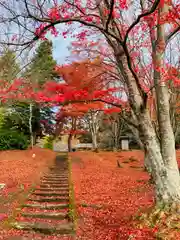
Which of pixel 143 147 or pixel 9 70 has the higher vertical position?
pixel 9 70

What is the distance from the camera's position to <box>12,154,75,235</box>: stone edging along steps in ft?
17.6

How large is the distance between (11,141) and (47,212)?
48.1 ft

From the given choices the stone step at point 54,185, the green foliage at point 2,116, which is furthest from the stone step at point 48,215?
the green foliage at point 2,116

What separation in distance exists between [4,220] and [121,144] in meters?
21.5

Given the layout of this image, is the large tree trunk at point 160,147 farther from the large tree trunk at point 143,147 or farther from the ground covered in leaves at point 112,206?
the ground covered in leaves at point 112,206

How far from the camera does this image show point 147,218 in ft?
15.8

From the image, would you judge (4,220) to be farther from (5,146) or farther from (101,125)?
(101,125)

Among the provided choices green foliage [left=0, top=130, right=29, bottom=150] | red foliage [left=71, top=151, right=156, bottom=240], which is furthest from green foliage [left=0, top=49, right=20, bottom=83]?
red foliage [left=71, top=151, right=156, bottom=240]

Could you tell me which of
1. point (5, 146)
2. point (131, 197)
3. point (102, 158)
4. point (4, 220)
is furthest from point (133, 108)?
point (5, 146)

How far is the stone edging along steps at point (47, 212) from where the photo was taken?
5359mm

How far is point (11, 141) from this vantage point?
798 inches

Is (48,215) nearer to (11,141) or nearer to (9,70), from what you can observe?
(9,70)

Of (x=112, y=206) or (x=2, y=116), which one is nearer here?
(x=112, y=206)

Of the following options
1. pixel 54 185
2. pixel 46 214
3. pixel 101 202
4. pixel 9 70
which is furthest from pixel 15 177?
pixel 9 70
